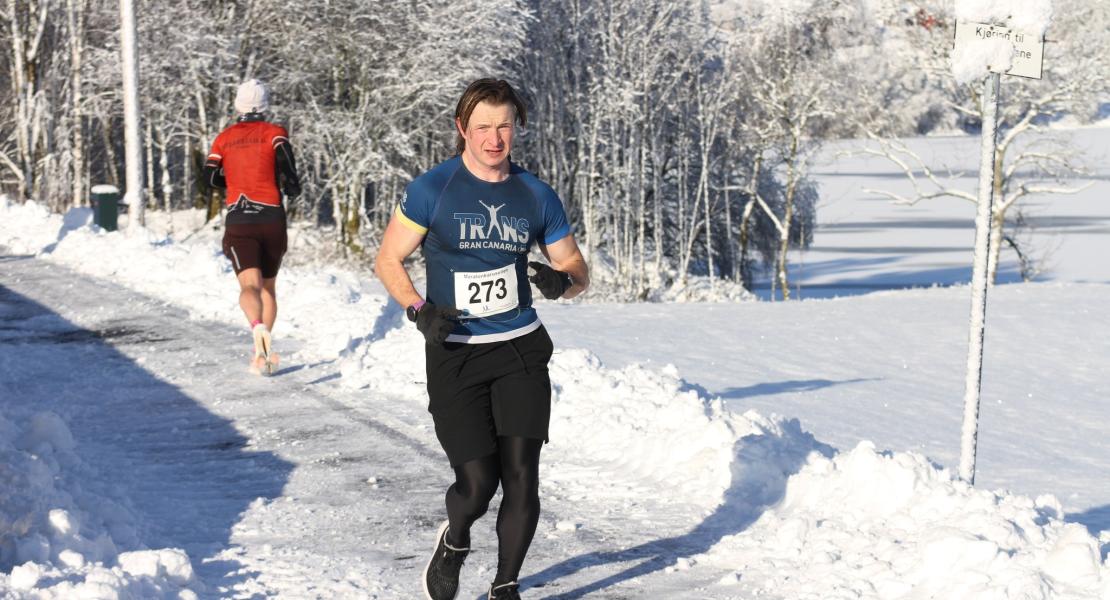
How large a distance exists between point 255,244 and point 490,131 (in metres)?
5.28

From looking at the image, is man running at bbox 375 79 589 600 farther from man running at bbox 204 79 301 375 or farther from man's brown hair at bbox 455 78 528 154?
man running at bbox 204 79 301 375

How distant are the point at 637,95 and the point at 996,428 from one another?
26.3m

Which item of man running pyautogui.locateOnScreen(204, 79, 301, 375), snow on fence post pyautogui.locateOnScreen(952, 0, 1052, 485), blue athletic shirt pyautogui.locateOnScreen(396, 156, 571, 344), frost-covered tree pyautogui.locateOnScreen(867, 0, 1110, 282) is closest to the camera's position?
blue athletic shirt pyautogui.locateOnScreen(396, 156, 571, 344)

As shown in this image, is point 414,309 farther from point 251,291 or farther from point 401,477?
point 251,291

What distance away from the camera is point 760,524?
573cm

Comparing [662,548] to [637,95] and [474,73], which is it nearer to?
[474,73]

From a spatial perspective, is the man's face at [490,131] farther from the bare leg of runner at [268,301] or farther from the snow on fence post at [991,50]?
the bare leg of runner at [268,301]

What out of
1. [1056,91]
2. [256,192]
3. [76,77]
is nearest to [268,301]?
[256,192]

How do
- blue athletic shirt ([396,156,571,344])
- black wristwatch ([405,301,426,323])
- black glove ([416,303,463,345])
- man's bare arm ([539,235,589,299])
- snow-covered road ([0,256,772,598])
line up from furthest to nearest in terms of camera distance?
snow-covered road ([0,256,772,598]) < man's bare arm ([539,235,589,299]) < blue athletic shirt ([396,156,571,344]) < black wristwatch ([405,301,426,323]) < black glove ([416,303,463,345])

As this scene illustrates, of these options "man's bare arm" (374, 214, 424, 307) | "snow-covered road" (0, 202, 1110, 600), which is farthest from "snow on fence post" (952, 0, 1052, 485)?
"man's bare arm" (374, 214, 424, 307)

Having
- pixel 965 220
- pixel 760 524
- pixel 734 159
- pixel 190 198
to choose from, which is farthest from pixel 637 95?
pixel 965 220

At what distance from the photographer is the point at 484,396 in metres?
4.40

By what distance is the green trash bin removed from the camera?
2072cm

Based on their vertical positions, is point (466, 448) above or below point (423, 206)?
below
